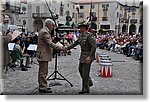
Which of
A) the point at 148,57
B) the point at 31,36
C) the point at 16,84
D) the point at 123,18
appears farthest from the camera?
the point at 31,36

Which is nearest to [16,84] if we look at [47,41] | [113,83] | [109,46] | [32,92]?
[32,92]

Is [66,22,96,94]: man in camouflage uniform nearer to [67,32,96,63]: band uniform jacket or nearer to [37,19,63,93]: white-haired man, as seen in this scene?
[67,32,96,63]: band uniform jacket

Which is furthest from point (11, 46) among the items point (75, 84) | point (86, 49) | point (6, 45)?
point (86, 49)

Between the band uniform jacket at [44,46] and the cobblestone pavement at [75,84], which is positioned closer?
the band uniform jacket at [44,46]

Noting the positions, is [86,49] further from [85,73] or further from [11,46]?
[11,46]

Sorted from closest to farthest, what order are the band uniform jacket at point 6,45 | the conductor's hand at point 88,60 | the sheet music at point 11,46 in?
1. the conductor's hand at point 88,60
2. the band uniform jacket at point 6,45
3. the sheet music at point 11,46

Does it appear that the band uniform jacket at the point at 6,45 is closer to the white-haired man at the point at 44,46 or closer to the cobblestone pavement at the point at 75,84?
the cobblestone pavement at the point at 75,84

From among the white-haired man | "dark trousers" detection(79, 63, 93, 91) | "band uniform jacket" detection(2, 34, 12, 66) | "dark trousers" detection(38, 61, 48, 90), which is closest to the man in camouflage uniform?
"dark trousers" detection(79, 63, 93, 91)

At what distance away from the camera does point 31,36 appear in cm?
1098

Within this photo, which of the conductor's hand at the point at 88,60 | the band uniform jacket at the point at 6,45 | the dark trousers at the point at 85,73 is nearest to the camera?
the conductor's hand at the point at 88,60

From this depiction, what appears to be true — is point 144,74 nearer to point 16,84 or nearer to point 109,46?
point 16,84

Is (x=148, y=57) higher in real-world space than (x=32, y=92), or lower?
higher

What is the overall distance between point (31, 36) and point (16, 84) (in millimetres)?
5290

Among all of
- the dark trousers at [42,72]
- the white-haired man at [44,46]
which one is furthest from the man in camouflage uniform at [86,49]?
the dark trousers at [42,72]
